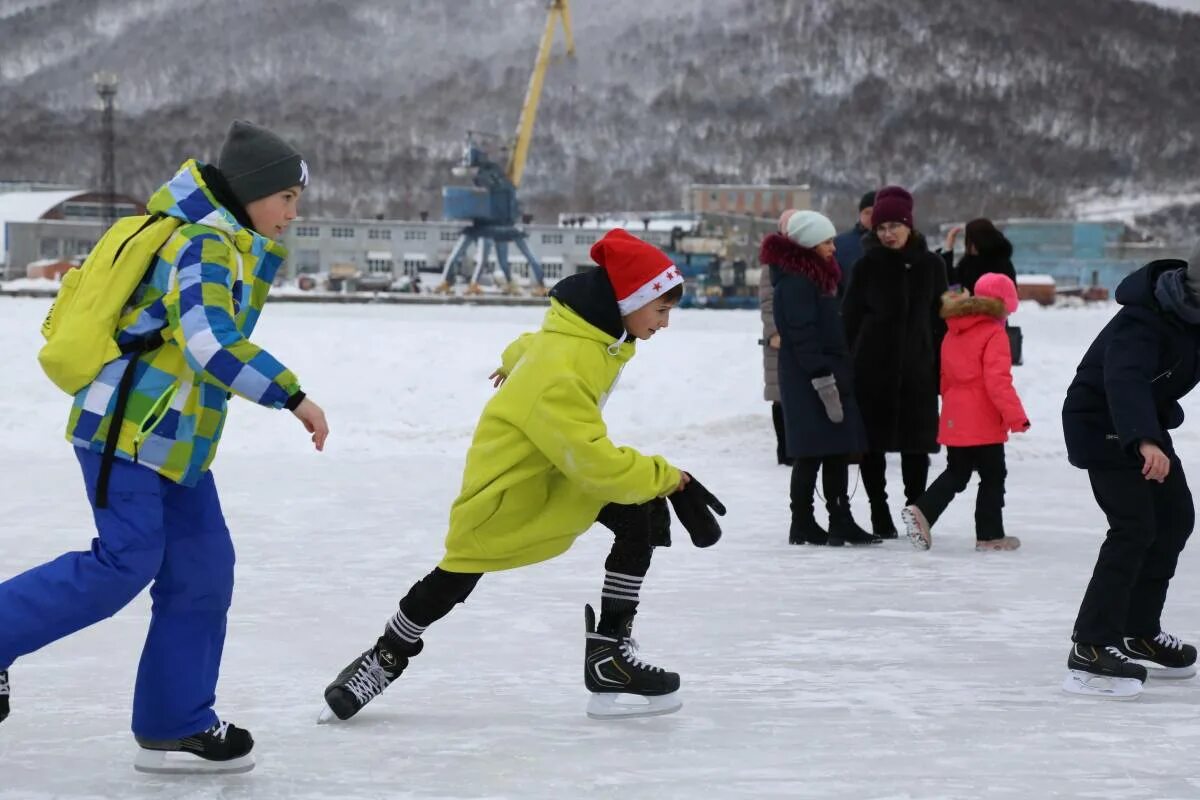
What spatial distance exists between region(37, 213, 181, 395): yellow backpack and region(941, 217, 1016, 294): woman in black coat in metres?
5.18

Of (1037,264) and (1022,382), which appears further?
(1037,264)

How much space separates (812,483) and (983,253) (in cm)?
173

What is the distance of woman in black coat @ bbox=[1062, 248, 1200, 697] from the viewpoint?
3.81m

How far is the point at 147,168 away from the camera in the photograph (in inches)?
6043

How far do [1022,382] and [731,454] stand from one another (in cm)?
364

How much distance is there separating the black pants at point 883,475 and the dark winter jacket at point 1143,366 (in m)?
3.01

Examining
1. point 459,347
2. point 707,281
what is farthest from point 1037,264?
point 459,347

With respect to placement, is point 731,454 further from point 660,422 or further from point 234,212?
point 234,212

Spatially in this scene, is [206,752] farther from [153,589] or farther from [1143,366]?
[1143,366]

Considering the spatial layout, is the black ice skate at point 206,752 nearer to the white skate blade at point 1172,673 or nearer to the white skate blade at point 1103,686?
the white skate blade at point 1103,686

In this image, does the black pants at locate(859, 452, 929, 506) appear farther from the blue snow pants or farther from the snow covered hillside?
the blue snow pants

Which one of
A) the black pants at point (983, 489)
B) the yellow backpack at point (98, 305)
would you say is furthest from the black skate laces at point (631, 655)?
the black pants at point (983, 489)

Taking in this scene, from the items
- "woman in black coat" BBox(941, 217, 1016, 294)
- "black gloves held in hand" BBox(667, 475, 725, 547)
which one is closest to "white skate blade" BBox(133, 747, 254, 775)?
→ "black gloves held in hand" BBox(667, 475, 725, 547)

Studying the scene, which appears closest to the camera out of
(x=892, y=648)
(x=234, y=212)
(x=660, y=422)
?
(x=234, y=212)
